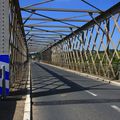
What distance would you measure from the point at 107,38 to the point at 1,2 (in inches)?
953

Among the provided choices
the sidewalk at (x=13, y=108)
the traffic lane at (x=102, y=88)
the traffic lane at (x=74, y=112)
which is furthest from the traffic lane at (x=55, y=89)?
the traffic lane at (x=74, y=112)

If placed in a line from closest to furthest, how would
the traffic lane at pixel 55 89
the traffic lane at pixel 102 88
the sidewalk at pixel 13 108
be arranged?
the sidewalk at pixel 13 108 → the traffic lane at pixel 55 89 → the traffic lane at pixel 102 88

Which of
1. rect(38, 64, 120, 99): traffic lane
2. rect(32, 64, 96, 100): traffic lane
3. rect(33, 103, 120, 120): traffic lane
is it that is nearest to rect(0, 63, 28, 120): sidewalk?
rect(33, 103, 120, 120): traffic lane

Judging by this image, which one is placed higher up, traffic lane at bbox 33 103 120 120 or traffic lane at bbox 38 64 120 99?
traffic lane at bbox 38 64 120 99

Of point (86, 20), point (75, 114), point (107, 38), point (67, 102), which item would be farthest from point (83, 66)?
point (75, 114)

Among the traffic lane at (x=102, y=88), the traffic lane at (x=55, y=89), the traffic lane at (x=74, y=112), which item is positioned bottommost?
the traffic lane at (x=74, y=112)

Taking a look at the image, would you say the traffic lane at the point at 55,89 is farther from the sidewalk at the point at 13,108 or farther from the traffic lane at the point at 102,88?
the sidewalk at the point at 13,108

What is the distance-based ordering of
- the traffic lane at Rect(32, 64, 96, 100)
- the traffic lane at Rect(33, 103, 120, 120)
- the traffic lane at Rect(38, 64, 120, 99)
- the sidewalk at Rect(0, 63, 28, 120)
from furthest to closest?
the traffic lane at Rect(38, 64, 120, 99) → the traffic lane at Rect(32, 64, 96, 100) → the traffic lane at Rect(33, 103, 120, 120) → the sidewalk at Rect(0, 63, 28, 120)

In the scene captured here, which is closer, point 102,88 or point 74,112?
point 74,112

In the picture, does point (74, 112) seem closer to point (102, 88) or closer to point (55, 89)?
point (55, 89)

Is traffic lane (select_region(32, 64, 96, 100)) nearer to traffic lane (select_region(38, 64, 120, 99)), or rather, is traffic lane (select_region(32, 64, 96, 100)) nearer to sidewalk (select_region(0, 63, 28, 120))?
traffic lane (select_region(38, 64, 120, 99))

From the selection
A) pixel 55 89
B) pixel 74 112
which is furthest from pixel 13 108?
pixel 55 89

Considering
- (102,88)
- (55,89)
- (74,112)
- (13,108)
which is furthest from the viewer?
(102,88)

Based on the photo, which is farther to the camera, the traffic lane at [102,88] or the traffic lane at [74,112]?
the traffic lane at [102,88]
